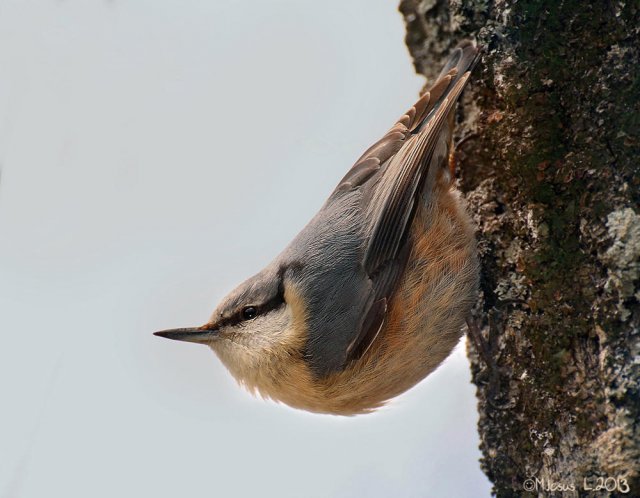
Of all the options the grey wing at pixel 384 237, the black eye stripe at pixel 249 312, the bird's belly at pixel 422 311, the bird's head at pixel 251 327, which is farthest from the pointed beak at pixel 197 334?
the bird's belly at pixel 422 311

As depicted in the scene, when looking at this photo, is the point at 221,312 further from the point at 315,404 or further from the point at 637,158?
the point at 637,158

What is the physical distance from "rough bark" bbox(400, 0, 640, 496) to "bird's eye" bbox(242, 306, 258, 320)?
3.01 feet

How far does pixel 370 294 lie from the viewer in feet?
8.97

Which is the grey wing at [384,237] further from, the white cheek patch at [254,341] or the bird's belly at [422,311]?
the white cheek patch at [254,341]

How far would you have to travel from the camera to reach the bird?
8.97 feet

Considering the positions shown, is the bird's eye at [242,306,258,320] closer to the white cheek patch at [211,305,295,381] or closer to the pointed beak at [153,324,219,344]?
the white cheek patch at [211,305,295,381]

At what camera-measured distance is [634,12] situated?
2.06 m

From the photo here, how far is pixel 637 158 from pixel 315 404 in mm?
1509

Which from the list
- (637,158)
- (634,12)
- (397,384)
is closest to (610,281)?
(637,158)

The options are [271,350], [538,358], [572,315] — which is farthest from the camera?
[271,350]

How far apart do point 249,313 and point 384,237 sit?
65 cm

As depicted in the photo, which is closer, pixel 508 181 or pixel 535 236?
pixel 535 236

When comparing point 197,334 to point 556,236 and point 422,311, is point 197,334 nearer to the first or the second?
point 422,311

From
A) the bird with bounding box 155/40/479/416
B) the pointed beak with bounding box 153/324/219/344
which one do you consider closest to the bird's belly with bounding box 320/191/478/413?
the bird with bounding box 155/40/479/416
